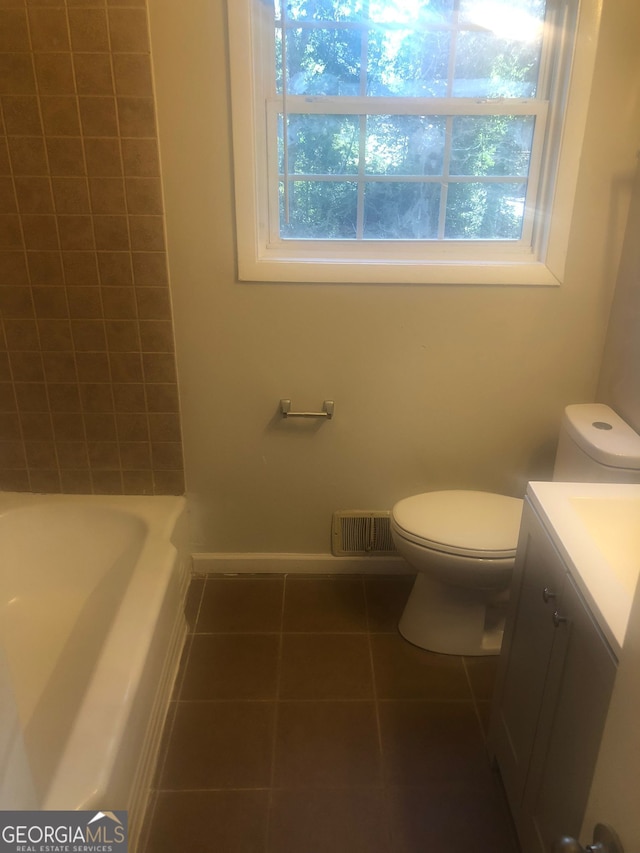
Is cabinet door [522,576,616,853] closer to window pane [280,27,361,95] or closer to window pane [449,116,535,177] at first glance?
window pane [449,116,535,177]

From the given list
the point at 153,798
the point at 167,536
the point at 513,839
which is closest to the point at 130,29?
the point at 167,536

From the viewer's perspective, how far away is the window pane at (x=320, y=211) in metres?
1.97

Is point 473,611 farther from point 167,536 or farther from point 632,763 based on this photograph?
point 632,763

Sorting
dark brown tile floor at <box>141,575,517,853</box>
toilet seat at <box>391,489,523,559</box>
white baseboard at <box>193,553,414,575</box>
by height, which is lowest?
dark brown tile floor at <box>141,575,517,853</box>

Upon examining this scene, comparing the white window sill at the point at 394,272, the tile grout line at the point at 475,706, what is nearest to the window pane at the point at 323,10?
the white window sill at the point at 394,272

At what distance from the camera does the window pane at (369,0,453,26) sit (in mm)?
1784

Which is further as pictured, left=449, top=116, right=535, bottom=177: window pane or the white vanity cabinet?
left=449, top=116, right=535, bottom=177: window pane

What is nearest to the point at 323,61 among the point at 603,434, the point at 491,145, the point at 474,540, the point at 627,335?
the point at 491,145

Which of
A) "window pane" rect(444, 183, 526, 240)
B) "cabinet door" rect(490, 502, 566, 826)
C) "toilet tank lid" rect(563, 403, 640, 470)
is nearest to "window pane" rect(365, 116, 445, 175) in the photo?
"window pane" rect(444, 183, 526, 240)

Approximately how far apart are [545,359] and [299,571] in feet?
3.83

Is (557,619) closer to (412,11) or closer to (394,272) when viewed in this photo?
(394,272)

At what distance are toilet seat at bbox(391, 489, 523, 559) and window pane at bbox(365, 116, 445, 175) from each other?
103 centimetres

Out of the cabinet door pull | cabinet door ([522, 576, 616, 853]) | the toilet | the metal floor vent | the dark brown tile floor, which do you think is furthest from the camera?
the metal floor vent

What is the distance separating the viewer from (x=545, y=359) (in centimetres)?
206
